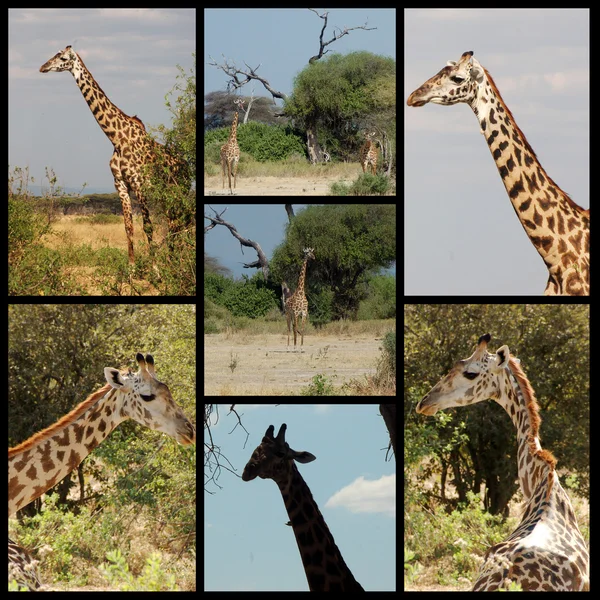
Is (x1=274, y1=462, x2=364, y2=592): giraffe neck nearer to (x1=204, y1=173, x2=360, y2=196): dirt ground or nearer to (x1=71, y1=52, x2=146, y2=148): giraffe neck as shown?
(x1=204, y1=173, x2=360, y2=196): dirt ground

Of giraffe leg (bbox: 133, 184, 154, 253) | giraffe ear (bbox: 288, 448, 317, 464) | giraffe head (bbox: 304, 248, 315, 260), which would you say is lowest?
giraffe ear (bbox: 288, 448, 317, 464)

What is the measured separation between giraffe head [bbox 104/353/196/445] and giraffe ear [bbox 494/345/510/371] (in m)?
2.42

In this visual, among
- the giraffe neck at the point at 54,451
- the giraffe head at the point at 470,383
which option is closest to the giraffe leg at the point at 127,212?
the giraffe neck at the point at 54,451

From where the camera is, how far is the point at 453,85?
9828 millimetres

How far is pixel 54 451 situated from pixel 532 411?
3.61 meters

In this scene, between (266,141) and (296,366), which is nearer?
(296,366)

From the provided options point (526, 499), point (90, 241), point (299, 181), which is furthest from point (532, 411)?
point (90, 241)

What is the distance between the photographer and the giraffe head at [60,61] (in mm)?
10758

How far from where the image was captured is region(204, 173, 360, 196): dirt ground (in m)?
9.86

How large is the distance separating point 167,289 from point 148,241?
58 cm

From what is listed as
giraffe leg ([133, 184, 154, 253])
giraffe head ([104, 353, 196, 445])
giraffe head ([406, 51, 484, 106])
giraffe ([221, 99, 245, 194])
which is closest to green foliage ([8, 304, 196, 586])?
giraffe leg ([133, 184, 154, 253])

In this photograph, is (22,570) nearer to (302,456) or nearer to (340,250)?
(302,456)
